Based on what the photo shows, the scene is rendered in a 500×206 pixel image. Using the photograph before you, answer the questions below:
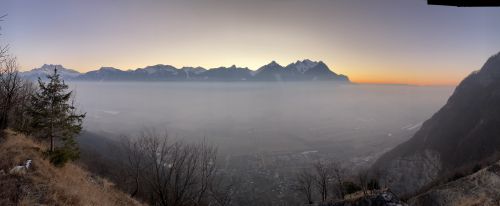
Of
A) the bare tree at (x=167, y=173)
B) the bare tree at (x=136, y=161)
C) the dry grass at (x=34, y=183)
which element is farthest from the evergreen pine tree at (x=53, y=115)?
the bare tree at (x=167, y=173)

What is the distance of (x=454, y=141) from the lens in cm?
15150

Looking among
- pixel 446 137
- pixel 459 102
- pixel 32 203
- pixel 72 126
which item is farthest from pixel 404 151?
pixel 32 203

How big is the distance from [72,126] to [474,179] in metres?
67.8

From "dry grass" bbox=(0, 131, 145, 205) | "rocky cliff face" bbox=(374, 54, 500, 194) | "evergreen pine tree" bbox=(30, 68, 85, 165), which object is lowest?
"rocky cliff face" bbox=(374, 54, 500, 194)

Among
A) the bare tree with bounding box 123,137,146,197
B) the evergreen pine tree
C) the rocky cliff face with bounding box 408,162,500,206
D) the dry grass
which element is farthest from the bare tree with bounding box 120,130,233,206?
the rocky cliff face with bounding box 408,162,500,206

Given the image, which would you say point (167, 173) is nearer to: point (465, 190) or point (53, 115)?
point (53, 115)

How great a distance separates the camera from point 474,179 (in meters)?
59.8

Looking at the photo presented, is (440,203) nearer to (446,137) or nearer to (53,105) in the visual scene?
(53,105)

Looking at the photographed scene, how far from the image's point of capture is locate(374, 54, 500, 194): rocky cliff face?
131m

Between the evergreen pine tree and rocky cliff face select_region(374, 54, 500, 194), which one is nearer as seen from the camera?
the evergreen pine tree

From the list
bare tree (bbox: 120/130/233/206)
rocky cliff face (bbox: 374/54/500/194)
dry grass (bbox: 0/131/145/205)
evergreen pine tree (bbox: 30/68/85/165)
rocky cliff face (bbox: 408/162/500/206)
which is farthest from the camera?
rocky cliff face (bbox: 374/54/500/194)

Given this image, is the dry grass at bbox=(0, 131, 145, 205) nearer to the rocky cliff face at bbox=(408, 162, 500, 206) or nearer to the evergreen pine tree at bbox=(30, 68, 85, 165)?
the evergreen pine tree at bbox=(30, 68, 85, 165)

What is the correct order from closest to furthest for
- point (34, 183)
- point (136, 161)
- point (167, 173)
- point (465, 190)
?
1. point (34, 183)
2. point (136, 161)
3. point (167, 173)
4. point (465, 190)

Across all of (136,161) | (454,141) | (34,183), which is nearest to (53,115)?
(136,161)
